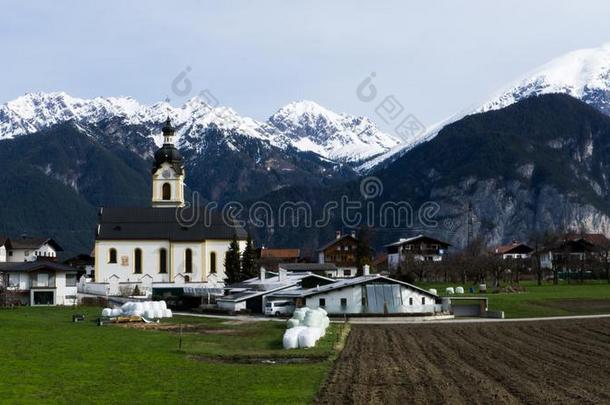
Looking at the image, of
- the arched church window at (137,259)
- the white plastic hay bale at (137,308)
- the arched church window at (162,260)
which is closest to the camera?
the white plastic hay bale at (137,308)

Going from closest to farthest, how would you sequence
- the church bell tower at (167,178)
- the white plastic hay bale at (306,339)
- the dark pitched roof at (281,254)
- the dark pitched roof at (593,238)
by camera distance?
the white plastic hay bale at (306,339), the church bell tower at (167,178), the dark pitched roof at (593,238), the dark pitched roof at (281,254)

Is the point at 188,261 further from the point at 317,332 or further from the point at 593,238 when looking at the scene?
the point at 593,238

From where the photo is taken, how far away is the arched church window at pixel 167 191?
126 meters

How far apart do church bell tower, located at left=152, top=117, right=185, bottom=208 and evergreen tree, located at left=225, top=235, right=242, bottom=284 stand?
17.9 m

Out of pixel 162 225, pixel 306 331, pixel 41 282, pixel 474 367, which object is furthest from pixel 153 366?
pixel 162 225

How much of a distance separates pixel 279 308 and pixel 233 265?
112 feet

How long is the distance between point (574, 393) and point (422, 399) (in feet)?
16.0

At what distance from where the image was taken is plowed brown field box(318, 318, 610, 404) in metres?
27.6

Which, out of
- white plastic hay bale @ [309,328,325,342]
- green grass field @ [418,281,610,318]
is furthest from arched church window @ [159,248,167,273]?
white plastic hay bale @ [309,328,325,342]

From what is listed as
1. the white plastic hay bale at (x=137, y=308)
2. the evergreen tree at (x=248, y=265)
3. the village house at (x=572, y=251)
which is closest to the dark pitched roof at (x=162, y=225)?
the evergreen tree at (x=248, y=265)

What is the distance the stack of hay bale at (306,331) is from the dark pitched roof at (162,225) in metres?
63.8

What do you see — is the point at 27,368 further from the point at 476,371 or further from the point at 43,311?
the point at 43,311

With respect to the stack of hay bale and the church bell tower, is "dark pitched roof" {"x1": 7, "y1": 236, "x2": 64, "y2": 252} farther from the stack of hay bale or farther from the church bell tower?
the stack of hay bale

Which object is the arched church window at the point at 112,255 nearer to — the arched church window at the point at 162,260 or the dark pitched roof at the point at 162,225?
the dark pitched roof at the point at 162,225
